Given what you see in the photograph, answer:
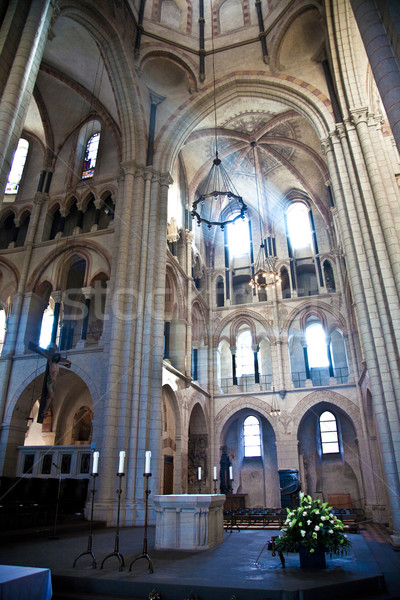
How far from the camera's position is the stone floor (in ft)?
16.3

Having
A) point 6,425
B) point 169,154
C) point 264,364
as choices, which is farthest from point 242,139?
point 6,425

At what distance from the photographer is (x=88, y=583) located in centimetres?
547

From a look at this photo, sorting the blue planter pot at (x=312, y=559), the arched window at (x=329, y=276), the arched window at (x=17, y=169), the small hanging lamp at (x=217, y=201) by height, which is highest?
the small hanging lamp at (x=217, y=201)

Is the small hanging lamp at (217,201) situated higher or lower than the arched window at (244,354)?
higher

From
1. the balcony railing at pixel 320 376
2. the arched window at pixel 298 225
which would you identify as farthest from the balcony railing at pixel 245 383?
the arched window at pixel 298 225

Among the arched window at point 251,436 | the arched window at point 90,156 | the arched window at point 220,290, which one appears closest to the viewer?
the arched window at point 90,156

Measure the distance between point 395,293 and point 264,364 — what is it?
45.1 feet

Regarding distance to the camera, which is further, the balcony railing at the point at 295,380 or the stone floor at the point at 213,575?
the balcony railing at the point at 295,380

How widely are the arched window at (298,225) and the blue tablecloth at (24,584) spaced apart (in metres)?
21.9

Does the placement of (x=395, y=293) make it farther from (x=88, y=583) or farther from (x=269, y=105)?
(x=269, y=105)

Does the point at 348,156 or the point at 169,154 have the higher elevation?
the point at 169,154

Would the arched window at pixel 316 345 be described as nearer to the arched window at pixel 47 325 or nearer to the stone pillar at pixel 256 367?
the stone pillar at pixel 256 367

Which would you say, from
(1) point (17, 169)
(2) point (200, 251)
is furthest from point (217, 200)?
(1) point (17, 169)

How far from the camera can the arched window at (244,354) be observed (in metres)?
23.8
